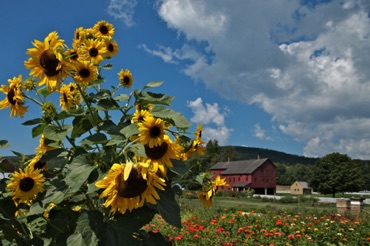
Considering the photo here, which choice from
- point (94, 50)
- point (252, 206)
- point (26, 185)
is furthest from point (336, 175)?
point (26, 185)

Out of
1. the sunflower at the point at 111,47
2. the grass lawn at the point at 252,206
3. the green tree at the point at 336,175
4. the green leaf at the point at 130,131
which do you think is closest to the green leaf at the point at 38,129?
the green leaf at the point at 130,131

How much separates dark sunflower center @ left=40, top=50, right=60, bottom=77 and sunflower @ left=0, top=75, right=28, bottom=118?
1.73 feet

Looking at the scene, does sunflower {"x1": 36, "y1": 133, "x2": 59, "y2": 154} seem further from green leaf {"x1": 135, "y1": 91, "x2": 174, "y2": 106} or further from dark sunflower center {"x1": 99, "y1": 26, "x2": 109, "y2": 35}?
dark sunflower center {"x1": 99, "y1": 26, "x2": 109, "y2": 35}

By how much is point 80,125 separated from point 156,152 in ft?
2.30

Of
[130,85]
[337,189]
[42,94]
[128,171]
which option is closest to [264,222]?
[130,85]

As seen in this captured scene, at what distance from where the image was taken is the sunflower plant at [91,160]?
200 cm

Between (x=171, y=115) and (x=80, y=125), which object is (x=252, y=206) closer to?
(x=80, y=125)

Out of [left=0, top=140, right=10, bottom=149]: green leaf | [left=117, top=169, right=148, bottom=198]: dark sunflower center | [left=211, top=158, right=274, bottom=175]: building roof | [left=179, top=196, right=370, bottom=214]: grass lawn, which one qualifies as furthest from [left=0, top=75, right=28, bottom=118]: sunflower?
[left=211, top=158, right=274, bottom=175]: building roof

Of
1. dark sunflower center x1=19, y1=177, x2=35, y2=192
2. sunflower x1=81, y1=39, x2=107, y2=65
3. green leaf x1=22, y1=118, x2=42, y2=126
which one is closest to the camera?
green leaf x1=22, y1=118, x2=42, y2=126

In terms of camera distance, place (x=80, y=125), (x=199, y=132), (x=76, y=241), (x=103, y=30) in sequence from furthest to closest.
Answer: (x=103, y=30), (x=199, y=132), (x=80, y=125), (x=76, y=241)

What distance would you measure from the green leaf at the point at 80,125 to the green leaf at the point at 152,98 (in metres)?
0.37

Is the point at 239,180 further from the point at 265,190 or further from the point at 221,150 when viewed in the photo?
the point at 221,150

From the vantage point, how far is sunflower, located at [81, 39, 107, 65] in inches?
114

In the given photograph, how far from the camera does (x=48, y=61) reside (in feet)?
7.79
